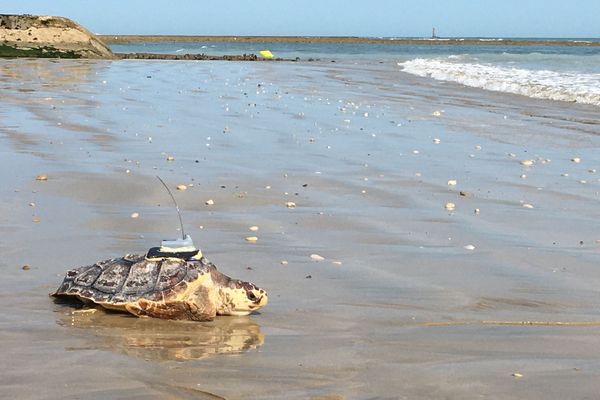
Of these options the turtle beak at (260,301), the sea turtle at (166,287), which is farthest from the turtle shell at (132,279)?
the turtle beak at (260,301)

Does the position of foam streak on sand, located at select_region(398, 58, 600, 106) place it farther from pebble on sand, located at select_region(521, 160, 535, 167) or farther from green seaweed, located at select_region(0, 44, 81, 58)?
green seaweed, located at select_region(0, 44, 81, 58)

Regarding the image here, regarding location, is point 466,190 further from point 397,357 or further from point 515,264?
point 397,357

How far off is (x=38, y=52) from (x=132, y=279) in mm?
A: 34696

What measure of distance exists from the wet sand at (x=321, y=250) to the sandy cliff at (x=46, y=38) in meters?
25.6

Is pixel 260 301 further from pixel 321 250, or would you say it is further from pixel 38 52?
pixel 38 52

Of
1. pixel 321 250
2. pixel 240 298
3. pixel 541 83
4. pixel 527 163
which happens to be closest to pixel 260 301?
pixel 240 298

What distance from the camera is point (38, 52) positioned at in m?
37.6

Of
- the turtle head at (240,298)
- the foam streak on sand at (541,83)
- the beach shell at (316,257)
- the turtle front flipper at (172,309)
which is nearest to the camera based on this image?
the turtle front flipper at (172,309)

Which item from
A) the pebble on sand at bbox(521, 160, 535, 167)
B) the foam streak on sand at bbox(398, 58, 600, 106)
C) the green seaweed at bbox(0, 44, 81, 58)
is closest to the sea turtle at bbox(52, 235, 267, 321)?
the pebble on sand at bbox(521, 160, 535, 167)

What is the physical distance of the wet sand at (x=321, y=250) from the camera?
3.92 meters

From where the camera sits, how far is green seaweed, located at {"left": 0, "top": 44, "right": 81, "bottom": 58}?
36812 millimetres

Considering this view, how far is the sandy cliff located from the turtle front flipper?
34.1 meters

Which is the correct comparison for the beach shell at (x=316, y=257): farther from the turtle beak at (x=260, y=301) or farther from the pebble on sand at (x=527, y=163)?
the pebble on sand at (x=527, y=163)

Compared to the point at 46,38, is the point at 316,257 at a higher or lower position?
lower
